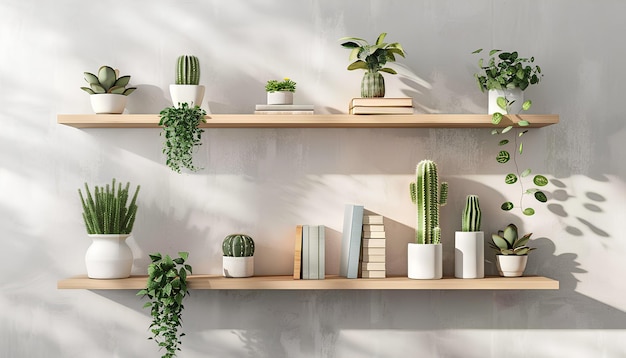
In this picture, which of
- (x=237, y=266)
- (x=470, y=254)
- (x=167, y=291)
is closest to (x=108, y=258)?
(x=167, y=291)

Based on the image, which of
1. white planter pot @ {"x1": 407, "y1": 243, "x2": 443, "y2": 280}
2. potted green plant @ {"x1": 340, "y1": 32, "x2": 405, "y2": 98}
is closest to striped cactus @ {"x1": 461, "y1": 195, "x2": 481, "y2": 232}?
white planter pot @ {"x1": 407, "y1": 243, "x2": 443, "y2": 280}

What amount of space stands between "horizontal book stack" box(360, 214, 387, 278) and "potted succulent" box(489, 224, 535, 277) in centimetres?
42

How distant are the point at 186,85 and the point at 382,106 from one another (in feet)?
2.28

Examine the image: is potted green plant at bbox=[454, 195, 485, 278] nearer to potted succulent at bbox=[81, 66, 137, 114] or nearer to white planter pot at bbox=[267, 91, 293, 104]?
white planter pot at bbox=[267, 91, 293, 104]

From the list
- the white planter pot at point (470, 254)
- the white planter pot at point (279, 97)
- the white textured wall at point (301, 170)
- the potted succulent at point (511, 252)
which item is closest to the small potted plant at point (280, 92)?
the white planter pot at point (279, 97)

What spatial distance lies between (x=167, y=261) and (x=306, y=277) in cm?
49

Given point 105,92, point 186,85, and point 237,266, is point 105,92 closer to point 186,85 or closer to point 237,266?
point 186,85

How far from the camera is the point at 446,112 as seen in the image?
2699 mm

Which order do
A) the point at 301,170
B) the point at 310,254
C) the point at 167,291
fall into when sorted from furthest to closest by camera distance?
the point at 301,170 → the point at 310,254 → the point at 167,291

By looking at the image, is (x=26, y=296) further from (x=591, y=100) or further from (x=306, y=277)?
(x=591, y=100)

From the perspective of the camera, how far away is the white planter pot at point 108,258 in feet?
8.20

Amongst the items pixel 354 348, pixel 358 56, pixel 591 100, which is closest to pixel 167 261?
pixel 354 348

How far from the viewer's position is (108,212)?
2539mm

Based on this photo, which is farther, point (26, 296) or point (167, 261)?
point (26, 296)
